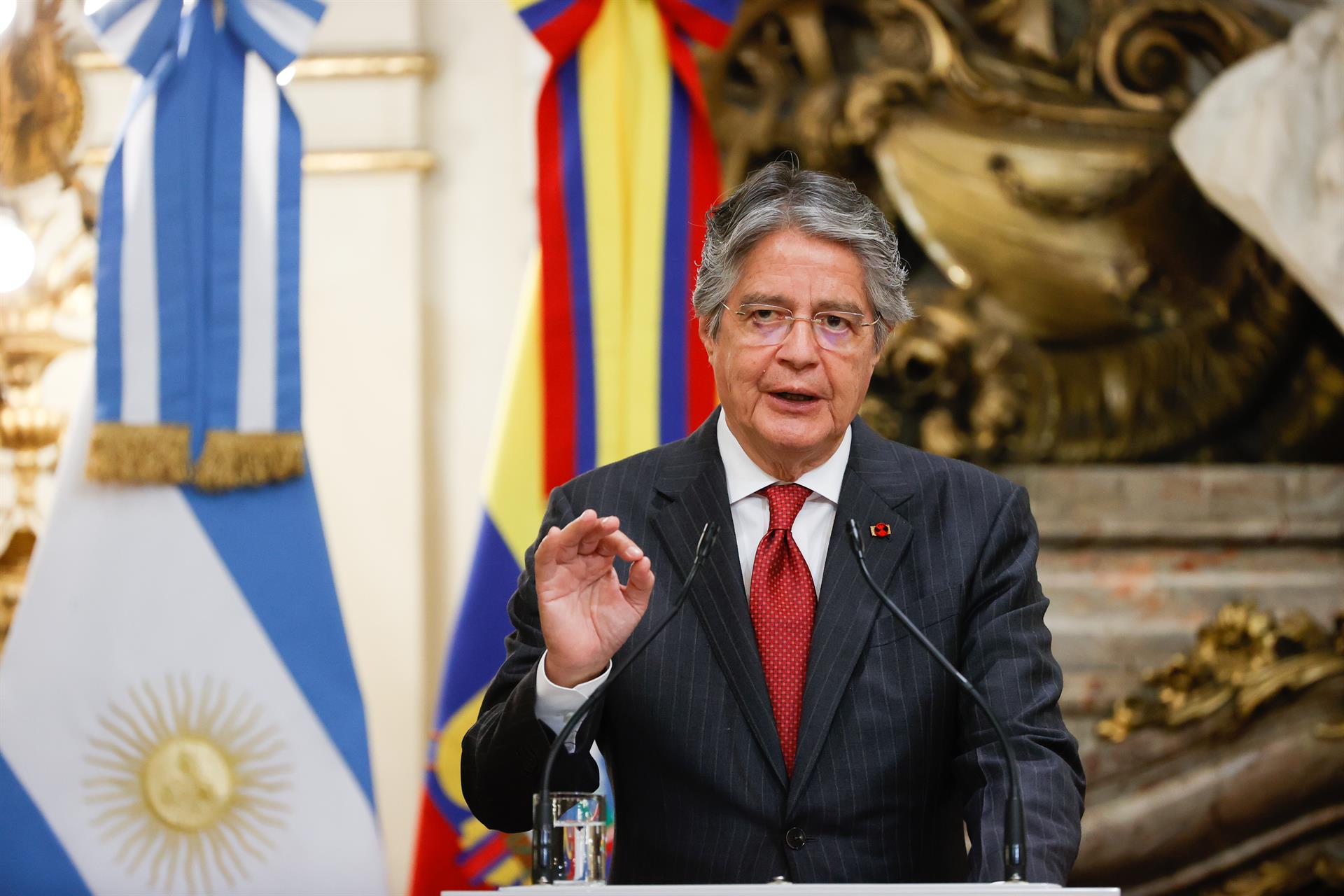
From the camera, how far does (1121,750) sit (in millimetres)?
3893

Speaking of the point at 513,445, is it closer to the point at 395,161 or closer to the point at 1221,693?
the point at 395,161

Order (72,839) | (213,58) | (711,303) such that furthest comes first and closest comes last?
(213,58) < (72,839) < (711,303)

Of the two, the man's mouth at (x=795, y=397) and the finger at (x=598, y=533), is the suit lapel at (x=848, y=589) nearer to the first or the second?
the man's mouth at (x=795, y=397)

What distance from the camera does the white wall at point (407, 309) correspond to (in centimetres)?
402

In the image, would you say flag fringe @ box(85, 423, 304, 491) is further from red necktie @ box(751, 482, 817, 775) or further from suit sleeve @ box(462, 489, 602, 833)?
red necktie @ box(751, 482, 817, 775)

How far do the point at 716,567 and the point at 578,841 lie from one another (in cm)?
50

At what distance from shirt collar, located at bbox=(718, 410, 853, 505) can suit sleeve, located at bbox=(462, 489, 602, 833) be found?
28 centimetres

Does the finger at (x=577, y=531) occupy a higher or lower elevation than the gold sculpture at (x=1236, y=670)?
higher

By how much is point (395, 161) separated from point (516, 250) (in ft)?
1.31

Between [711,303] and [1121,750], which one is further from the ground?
[711,303]

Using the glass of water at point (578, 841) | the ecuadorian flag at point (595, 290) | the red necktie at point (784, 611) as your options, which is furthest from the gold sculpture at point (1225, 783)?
the glass of water at point (578, 841)

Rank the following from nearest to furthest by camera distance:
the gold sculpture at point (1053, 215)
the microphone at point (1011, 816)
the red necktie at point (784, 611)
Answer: the microphone at point (1011, 816) → the red necktie at point (784, 611) → the gold sculpture at point (1053, 215)

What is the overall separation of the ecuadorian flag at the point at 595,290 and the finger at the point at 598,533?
1655mm

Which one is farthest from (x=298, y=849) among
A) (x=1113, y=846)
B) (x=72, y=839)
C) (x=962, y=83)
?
(x=962, y=83)
